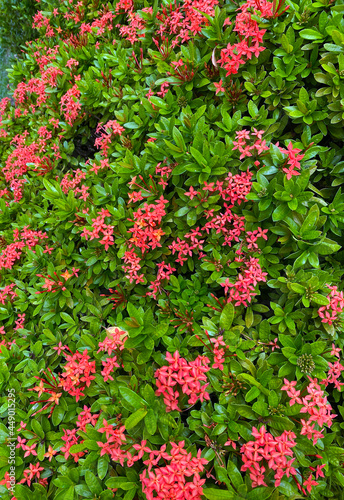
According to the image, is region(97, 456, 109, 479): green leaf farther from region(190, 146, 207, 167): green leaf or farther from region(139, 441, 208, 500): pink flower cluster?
region(190, 146, 207, 167): green leaf

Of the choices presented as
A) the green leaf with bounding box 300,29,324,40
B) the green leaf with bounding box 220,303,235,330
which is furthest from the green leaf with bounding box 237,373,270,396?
the green leaf with bounding box 300,29,324,40

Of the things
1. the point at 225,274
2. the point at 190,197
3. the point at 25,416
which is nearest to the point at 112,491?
the point at 25,416

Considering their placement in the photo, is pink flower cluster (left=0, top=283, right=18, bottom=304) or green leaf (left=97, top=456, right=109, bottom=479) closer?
green leaf (left=97, top=456, right=109, bottom=479)

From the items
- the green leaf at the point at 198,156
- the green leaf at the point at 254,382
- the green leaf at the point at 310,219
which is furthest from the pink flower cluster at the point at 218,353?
the green leaf at the point at 198,156

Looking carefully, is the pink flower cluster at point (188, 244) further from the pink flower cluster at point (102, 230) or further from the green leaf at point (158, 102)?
the green leaf at point (158, 102)

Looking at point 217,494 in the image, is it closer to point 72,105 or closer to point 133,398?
point 133,398

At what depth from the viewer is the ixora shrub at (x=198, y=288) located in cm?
151

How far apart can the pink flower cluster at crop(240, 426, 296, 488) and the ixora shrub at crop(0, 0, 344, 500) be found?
0.4 inches

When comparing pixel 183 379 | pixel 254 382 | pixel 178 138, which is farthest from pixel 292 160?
pixel 183 379

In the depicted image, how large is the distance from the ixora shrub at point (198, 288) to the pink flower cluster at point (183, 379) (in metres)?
0.01

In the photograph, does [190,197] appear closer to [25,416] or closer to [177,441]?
[177,441]

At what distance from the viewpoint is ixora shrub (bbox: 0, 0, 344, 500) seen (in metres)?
1.51

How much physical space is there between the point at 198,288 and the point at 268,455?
94 centimetres

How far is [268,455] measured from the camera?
4.38 feet
